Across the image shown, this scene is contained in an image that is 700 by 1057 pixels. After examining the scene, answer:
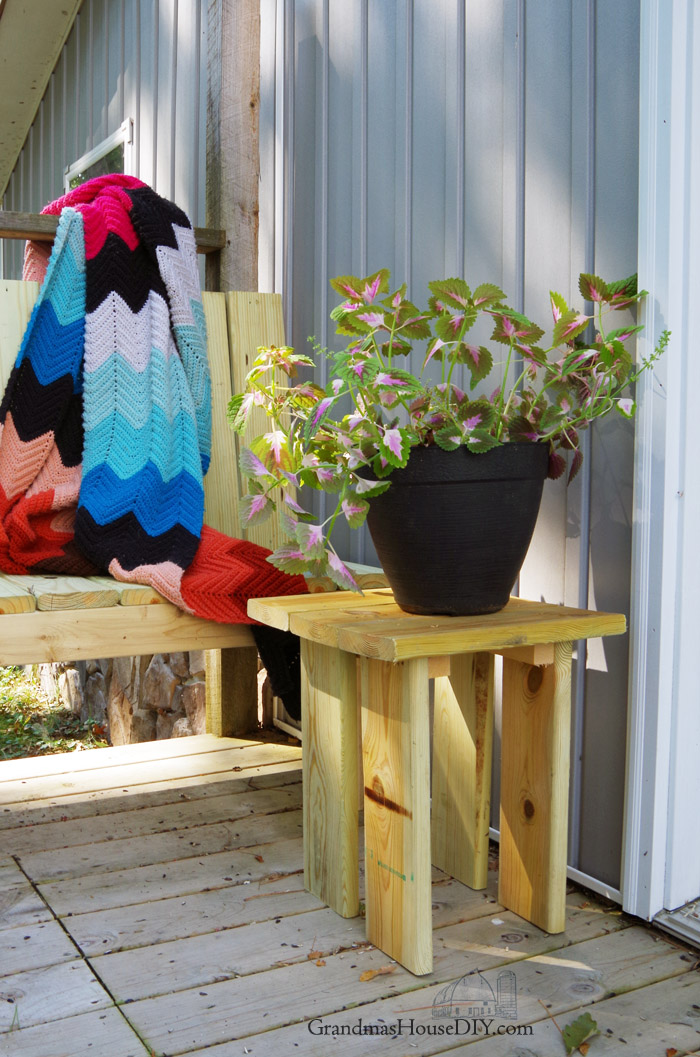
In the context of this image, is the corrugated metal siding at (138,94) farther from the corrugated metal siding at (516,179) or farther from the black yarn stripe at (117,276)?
the black yarn stripe at (117,276)

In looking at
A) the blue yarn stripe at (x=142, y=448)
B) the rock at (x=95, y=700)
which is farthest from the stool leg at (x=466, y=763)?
the rock at (x=95, y=700)

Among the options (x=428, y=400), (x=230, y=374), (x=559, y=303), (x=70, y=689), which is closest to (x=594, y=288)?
(x=559, y=303)

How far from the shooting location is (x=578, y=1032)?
3.95 ft

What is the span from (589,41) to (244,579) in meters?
1.08

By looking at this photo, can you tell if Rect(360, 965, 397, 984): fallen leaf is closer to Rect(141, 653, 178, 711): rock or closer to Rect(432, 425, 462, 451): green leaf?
Rect(432, 425, 462, 451): green leaf

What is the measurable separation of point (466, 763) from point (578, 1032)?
1.71 feet

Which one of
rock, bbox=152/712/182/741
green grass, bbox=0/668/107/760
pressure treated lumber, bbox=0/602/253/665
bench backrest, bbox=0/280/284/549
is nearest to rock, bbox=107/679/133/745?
green grass, bbox=0/668/107/760

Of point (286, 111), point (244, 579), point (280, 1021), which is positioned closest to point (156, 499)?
point (244, 579)

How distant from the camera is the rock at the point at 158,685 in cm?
315

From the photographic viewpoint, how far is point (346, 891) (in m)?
1.54

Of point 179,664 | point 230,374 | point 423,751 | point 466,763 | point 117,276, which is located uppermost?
point 117,276

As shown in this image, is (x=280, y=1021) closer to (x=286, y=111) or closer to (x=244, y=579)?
(x=244, y=579)

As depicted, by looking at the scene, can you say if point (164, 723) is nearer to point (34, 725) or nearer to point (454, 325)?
point (34, 725)

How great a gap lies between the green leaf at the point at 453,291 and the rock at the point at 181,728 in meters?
1.98
